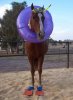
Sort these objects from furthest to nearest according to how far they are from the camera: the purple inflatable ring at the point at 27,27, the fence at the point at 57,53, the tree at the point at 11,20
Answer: the tree at the point at 11,20
the fence at the point at 57,53
the purple inflatable ring at the point at 27,27

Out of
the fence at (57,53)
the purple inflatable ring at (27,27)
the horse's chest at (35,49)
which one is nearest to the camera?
the purple inflatable ring at (27,27)

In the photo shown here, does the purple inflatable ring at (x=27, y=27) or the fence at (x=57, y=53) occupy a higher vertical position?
the purple inflatable ring at (x=27, y=27)

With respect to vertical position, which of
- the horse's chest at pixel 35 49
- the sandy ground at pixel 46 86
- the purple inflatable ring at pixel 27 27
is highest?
the purple inflatable ring at pixel 27 27

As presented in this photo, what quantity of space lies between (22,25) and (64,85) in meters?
2.30

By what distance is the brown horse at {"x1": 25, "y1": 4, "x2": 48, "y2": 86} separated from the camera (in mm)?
5723

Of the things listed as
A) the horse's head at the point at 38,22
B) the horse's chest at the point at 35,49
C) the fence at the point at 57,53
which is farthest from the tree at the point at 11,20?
the horse's head at the point at 38,22

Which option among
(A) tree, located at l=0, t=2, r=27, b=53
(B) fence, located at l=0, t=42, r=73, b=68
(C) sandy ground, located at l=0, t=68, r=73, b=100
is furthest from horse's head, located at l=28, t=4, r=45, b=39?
(A) tree, located at l=0, t=2, r=27, b=53

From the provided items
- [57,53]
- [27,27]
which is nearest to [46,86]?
[27,27]

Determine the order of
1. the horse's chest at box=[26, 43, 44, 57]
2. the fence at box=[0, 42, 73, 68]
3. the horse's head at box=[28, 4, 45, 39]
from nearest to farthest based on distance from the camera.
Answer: the horse's head at box=[28, 4, 45, 39]
the horse's chest at box=[26, 43, 44, 57]
the fence at box=[0, 42, 73, 68]

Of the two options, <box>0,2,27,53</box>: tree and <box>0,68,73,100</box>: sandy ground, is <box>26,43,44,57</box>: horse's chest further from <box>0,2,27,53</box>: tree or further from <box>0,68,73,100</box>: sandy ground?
<box>0,2,27,53</box>: tree

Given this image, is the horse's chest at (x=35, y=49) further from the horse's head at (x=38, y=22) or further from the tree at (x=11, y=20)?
the tree at (x=11, y=20)

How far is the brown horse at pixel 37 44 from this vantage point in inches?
225

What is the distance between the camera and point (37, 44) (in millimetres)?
6336

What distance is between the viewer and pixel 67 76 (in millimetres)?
9047
